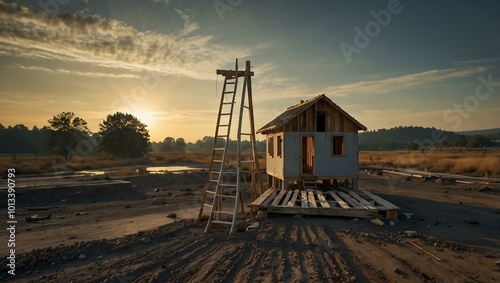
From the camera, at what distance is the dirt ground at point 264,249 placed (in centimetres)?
556

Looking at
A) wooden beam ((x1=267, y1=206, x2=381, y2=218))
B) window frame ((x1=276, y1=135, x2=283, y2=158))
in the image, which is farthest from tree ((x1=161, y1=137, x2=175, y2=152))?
wooden beam ((x1=267, y1=206, x2=381, y2=218))

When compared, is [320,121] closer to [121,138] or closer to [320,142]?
[320,142]

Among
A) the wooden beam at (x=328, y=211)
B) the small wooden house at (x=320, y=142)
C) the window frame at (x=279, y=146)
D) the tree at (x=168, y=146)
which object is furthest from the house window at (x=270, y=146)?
the tree at (x=168, y=146)

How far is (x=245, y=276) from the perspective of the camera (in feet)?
17.8

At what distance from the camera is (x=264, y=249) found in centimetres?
679

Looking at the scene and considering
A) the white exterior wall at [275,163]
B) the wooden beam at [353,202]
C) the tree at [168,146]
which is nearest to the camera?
the wooden beam at [353,202]

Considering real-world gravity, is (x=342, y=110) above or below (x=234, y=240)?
above

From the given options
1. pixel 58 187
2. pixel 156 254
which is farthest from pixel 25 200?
pixel 156 254

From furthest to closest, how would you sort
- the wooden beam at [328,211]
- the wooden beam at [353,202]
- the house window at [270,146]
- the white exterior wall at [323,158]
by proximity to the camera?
1. the house window at [270,146]
2. the white exterior wall at [323,158]
3. the wooden beam at [353,202]
4. the wooden beam at [328,211]

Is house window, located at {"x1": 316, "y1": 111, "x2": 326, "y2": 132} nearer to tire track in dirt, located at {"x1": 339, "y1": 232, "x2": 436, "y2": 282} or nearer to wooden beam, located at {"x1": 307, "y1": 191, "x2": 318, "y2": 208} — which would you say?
wooden beam, located at {"x1": 307, "y1": 191, "x2": 318, "y2": 208}

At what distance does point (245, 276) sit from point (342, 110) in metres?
10.8

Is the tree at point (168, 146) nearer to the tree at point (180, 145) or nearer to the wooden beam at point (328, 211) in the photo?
the tree at point (180, 145)

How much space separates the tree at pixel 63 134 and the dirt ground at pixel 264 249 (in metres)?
47.0

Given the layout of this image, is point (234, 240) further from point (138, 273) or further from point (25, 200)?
point (25, 200)
